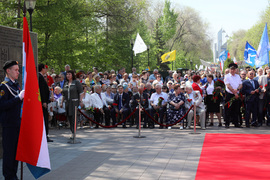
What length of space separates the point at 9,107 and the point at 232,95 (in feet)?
32.9

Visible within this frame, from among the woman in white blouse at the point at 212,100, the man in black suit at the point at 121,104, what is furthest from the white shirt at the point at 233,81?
the man in black suit at the point at 121,104

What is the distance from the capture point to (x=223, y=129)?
44.2 ft

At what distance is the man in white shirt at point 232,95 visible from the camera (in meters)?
13.7

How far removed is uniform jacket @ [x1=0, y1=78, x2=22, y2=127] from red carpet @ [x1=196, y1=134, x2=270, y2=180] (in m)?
3.58

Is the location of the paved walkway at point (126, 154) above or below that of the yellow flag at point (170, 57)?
below

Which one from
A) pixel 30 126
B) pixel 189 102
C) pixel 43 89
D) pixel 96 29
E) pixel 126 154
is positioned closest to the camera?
pixel 30 126

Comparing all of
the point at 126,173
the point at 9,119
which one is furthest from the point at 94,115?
the point at 9,119

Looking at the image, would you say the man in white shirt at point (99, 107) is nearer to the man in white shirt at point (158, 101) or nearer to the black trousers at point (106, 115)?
the black trousers at point (106, 115)

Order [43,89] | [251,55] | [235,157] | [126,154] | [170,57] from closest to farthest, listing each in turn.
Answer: [235,157] → [126,154] → [43,89] → [251,55] → [170,57]

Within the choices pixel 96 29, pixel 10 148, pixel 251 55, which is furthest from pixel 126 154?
pixel 96 29

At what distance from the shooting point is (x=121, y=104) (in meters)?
15.0

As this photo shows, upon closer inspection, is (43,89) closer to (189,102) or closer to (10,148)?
(10,148)

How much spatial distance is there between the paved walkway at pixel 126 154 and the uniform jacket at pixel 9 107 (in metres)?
1.44

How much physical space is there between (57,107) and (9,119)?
8.26 meters
